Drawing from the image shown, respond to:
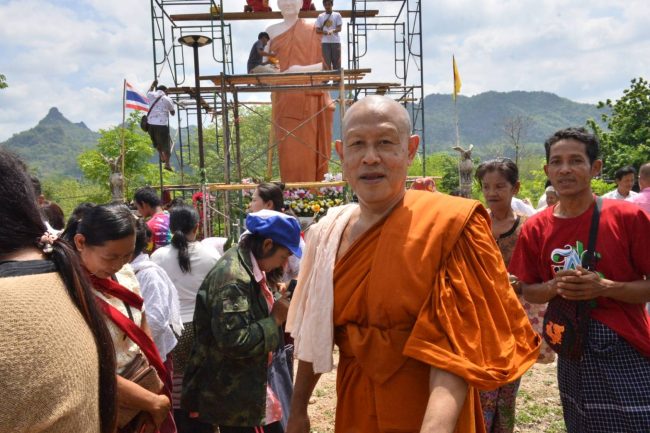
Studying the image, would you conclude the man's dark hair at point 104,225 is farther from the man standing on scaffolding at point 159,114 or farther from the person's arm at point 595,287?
the man standing on scaffolding at point 159,114

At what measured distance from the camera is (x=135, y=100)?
9438 mm

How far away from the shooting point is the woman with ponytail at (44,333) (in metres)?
1.13

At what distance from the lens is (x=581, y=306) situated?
8.92ft

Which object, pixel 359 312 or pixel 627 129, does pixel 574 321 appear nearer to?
pixel 359 312

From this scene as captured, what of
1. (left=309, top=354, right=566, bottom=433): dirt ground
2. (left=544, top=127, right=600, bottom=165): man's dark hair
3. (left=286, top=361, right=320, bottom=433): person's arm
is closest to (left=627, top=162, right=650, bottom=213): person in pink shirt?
(left=309, top=354, right=566, bottom=433): dirt ground

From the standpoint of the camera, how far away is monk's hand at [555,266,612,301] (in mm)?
2574

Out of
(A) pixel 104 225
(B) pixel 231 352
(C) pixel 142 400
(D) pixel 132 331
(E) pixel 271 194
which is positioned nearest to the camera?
(C) pixel 142 400

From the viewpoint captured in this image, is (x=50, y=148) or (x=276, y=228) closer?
(x=276, y=228)

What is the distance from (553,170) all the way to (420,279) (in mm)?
1427

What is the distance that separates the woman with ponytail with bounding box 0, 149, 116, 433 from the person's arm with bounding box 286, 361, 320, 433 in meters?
0.90

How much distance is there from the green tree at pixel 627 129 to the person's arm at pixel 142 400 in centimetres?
1981

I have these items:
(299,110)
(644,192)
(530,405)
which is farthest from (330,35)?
(530,405)

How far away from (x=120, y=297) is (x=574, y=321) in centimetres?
208

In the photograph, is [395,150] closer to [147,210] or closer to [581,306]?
[581,306]
